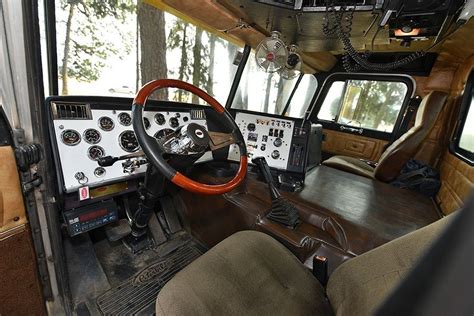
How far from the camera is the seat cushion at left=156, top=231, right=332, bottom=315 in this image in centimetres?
69

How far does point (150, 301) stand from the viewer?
1.17 m

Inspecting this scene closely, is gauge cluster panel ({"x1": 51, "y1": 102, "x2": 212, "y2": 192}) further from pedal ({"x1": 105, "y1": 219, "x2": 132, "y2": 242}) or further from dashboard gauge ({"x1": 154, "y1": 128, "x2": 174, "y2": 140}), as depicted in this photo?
pedal ({"x1": 105, "y1": 219, "x2": 132, "y2": 242})

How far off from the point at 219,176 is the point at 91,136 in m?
0.77

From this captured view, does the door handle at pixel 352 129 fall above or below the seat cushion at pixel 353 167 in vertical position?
above

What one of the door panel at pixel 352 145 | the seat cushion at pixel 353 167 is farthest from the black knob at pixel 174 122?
the door panel at pixel 352 145

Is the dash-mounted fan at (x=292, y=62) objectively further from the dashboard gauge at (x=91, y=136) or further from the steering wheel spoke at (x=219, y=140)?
the dashboard gauge at (x=91, y=136)

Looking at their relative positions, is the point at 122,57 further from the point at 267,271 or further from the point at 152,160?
the point at 267,271

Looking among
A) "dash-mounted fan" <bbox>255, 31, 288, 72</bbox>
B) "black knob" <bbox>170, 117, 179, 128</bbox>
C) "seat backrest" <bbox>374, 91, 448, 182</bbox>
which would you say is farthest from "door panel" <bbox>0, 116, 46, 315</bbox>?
"seat backrest" <bbox>374, 91, 448, 182</bbox>

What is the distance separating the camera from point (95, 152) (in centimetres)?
107

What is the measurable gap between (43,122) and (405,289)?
0.99 metres

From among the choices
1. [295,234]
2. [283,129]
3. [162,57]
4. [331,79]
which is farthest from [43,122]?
[331,79]

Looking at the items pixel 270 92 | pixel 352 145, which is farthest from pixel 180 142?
pixel 352 145

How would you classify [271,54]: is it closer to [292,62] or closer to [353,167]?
[292,62]

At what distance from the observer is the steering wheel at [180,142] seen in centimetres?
80
